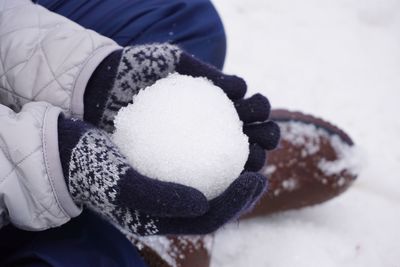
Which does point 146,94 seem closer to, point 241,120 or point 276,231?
point 241,120

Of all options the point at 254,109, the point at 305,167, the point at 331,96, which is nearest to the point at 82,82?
the point at 254,109

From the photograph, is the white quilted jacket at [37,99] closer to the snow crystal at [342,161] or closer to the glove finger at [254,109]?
the glove finger at [254,109]

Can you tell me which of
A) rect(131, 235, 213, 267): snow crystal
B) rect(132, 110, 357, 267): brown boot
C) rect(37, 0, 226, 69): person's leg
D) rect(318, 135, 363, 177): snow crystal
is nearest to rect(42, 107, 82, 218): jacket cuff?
rect(131, 235, 213, 267): snow crystal

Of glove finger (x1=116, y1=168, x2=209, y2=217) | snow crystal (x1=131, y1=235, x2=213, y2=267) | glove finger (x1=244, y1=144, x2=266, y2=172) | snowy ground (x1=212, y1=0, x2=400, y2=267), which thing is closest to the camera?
glove finger (x1=116, y1=168, x2=209, y2=217)

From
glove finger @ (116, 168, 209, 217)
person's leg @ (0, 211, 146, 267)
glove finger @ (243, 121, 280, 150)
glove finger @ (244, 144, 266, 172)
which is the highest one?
glove finger @ (116, 168, 209, 217)

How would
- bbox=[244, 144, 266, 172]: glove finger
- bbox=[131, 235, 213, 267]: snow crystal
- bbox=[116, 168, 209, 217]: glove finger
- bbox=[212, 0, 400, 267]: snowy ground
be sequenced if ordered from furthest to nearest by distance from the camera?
bbox=[212, 0, 400, 267]: snowy ground → bbox=[131, 235, 213, 267]: snow crystal → bbox=[244, 144, 266, 172]: glove finger → bbox=[116, 168, 209, 217]: glove finger

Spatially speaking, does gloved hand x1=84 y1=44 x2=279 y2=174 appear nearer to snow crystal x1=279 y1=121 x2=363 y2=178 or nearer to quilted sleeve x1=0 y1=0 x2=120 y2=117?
quilted sleeve x1=0 y1=0 x2=120 y2=117

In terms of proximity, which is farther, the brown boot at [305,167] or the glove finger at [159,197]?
the brown boot at [305,167]

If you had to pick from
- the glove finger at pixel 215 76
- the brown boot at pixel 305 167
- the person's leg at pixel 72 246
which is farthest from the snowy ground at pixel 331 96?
the glove finger at pixel 215 76
